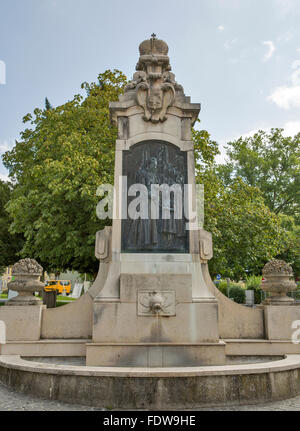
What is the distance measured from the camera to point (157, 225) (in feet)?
24.1

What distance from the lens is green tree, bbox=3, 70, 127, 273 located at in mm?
13914

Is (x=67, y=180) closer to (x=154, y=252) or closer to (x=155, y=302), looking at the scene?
(x=154, y=252)

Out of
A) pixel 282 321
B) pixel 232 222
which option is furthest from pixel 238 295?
pixel 282 321

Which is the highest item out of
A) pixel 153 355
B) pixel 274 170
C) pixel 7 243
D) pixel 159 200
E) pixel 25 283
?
pixel 274 170

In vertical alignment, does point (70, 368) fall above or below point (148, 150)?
below

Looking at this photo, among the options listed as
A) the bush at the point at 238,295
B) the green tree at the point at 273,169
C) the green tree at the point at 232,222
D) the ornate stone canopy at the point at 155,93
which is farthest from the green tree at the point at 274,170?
the ornate stone canopy at the point at 155,93

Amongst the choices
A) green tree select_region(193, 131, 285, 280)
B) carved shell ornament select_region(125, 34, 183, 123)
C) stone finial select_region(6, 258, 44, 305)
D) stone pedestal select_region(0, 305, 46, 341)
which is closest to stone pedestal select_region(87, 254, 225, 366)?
stone pedestal select_region(0, 305, 46, 341)

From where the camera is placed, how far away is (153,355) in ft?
20.9

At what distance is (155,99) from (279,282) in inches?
181

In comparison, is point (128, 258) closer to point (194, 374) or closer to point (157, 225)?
point (157, 225)

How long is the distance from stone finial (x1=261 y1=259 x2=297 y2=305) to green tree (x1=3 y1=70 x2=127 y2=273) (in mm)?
7636
